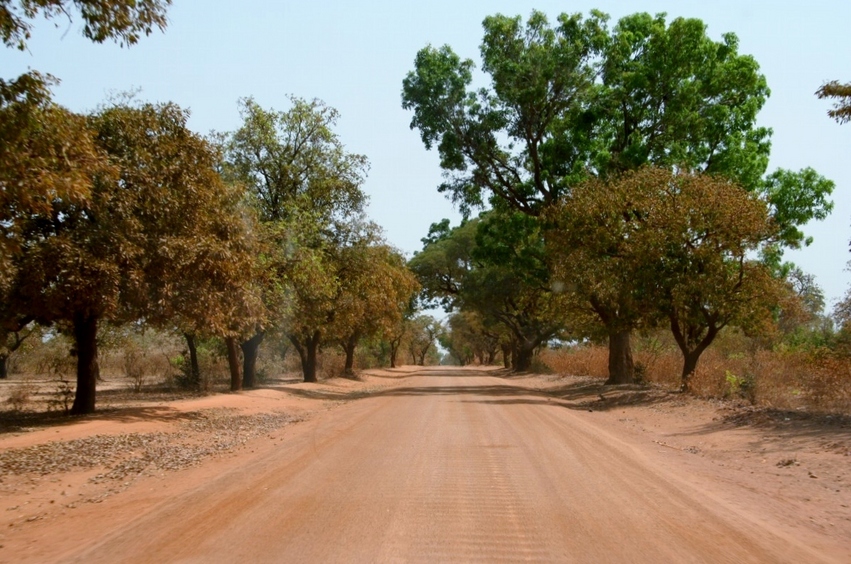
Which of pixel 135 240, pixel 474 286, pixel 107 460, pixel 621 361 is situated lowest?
pixel 107 460

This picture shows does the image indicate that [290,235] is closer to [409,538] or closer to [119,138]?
[119,138]

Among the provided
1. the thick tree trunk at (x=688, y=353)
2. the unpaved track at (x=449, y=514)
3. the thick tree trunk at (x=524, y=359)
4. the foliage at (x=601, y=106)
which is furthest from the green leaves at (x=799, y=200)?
the thick tree trunk at (x=524, y=359)

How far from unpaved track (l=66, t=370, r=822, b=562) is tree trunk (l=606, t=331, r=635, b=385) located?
18.6m

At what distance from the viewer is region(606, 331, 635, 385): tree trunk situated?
3077cm

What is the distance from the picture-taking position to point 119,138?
701 inches

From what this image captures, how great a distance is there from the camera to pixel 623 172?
28297 millimetres

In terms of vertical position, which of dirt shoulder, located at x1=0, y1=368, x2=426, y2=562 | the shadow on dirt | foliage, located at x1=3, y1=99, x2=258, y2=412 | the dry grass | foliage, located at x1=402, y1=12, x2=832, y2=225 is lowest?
dirt shoulder, located at x1=0, y1=368, x2=426, y2=562

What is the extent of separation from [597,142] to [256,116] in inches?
558

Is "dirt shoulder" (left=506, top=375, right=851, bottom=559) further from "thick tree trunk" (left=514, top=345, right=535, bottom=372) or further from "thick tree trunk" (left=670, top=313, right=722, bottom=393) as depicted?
"thick tree trunk" (left=514, top=345, right=535, bottom=372)

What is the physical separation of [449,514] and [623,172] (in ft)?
75.3

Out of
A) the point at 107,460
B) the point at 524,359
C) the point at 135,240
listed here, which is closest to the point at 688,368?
the point at 135,240

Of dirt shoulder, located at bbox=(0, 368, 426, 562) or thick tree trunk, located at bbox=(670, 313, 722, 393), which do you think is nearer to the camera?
dirt shoulder, located at bbox=(0, 368, 426, 562)

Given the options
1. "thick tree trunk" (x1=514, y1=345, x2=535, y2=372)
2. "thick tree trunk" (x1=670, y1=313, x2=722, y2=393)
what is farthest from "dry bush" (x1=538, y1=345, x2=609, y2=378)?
"thick tree trunk" (x1=670, y1=313, x2=722, y2=393)

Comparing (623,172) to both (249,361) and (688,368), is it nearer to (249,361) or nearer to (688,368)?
(688,368)
